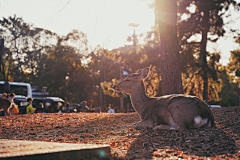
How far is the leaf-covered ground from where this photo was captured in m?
4.55

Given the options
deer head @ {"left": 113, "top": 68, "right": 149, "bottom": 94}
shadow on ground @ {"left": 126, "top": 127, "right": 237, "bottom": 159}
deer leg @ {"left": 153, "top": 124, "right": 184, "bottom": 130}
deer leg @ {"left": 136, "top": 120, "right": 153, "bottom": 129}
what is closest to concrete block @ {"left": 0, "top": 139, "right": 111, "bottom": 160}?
A: shadow on ground @ {"left": 126, "top": 127, "right": 237, "bottom": 159}

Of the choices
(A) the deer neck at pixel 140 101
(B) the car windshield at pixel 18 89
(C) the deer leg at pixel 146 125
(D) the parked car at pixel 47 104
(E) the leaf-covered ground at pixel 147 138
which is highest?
(B) the car windshield at pixel 18 89

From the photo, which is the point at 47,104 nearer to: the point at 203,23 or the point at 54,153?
the point at 203,23

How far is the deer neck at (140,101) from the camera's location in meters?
7.46

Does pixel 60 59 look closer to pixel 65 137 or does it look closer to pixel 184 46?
pixel 184 46

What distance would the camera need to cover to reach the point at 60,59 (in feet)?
162

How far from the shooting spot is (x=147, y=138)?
5898mm

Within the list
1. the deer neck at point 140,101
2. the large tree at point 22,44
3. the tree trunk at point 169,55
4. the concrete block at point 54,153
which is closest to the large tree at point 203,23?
the tree trunk at point 169,55

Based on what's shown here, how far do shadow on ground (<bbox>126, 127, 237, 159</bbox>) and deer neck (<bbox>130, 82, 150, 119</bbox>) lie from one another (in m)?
1.03

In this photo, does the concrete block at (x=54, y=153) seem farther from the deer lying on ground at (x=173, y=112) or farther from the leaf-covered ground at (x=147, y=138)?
the deer lying on ground at (x=173, y=112)

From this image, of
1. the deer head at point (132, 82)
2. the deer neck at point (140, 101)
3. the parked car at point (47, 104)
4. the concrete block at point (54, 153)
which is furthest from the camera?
the parked car at point (47, 104)

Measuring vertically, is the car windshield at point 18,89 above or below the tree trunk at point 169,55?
below

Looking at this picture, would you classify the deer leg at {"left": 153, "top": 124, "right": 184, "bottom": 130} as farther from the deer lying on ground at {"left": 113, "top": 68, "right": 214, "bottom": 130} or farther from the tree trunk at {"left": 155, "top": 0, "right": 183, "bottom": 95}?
the tree trunk at {"left": 155, "top": 0, "right": 183, "bottom": 95}

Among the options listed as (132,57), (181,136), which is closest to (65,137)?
(181,136)
